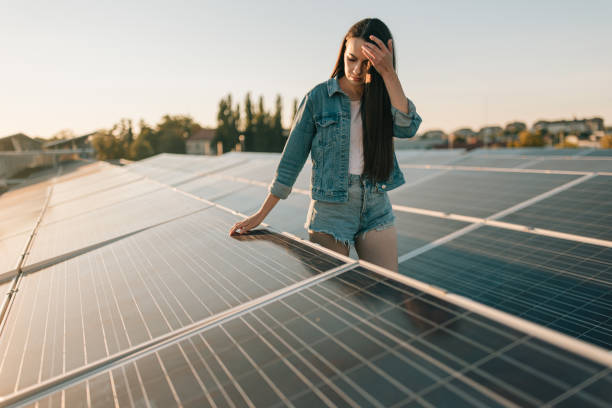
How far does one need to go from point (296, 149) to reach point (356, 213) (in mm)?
633

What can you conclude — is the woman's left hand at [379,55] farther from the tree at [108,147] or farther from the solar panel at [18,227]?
the tree at [108,147]

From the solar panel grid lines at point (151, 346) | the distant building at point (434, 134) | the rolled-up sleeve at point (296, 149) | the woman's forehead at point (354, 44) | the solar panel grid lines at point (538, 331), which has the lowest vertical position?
the distant building at point (434, 134)

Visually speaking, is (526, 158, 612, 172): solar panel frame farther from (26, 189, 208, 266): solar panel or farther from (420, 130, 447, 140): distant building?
(420, 130, 447, 140): distant building

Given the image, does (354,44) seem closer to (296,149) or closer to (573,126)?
(296,149)

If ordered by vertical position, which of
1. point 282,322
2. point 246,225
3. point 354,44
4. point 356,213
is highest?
point 354,44

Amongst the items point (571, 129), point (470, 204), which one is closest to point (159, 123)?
point (470, 204)

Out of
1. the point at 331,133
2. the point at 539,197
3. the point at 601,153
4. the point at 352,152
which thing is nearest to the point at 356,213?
the point at 352,152

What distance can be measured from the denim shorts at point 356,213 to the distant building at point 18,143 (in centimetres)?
2300

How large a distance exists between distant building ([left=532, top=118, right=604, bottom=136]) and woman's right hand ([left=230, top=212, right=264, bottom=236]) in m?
139

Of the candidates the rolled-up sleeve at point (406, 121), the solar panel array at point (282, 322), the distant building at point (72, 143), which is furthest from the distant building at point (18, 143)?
the rolled-up sleeve at point (406, 121)

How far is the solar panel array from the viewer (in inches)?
46.9

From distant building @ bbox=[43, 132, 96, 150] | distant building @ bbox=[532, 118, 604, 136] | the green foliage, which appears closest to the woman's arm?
distant building @ bbox=[43, 132, 96, 150]

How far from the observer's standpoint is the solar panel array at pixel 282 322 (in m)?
1.19

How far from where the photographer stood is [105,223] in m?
5.45
